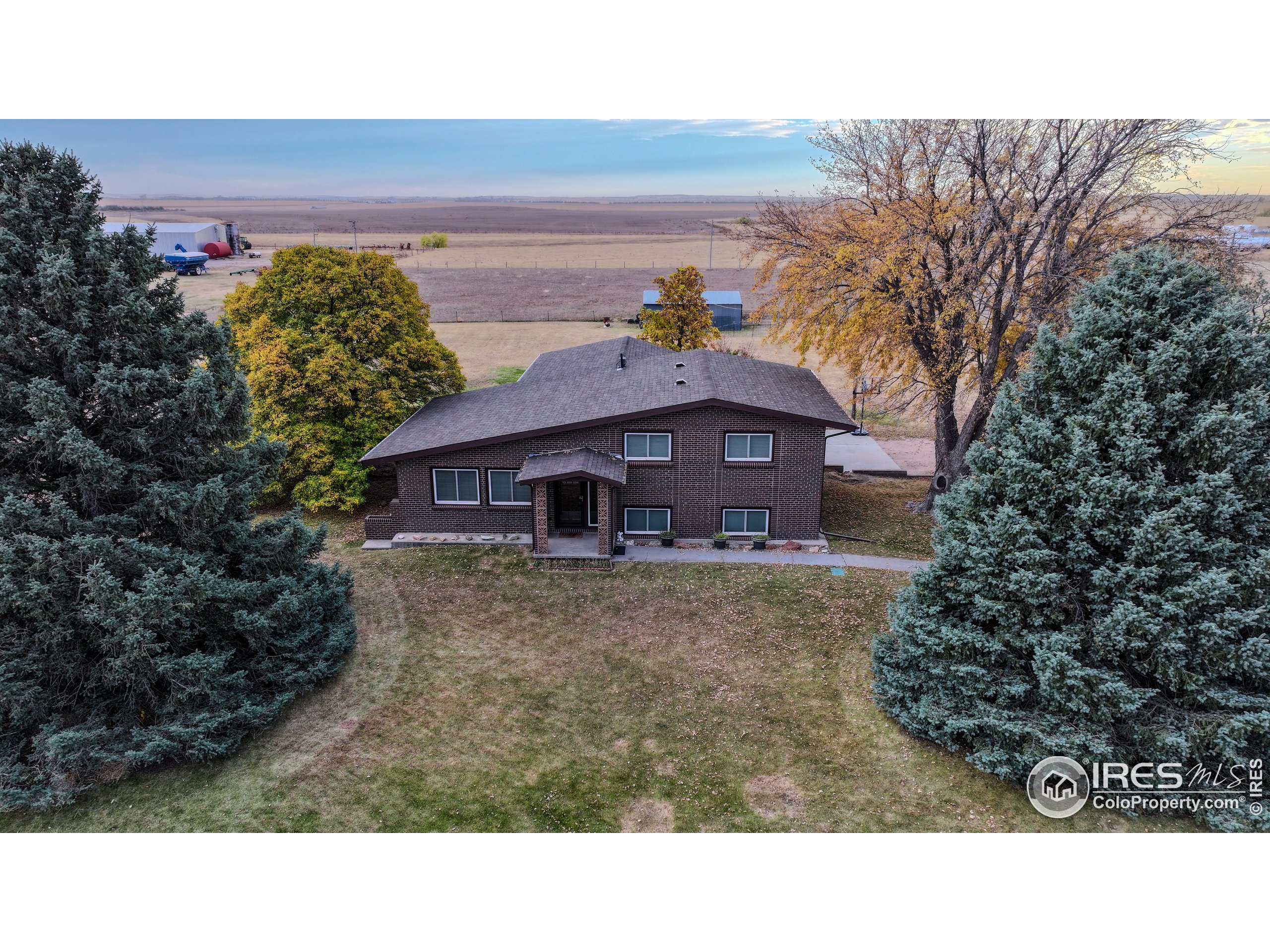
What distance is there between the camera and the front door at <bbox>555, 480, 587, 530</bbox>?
22.4m

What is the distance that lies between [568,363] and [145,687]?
695 inches

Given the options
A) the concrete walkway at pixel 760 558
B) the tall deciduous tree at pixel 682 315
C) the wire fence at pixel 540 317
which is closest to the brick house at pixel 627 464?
the concrete walkway at pixel 760 558

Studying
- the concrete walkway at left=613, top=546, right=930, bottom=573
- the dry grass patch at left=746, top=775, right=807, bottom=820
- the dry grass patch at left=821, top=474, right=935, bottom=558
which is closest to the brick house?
the concrete walkway at left=613, top=546, right=930, bottom=573

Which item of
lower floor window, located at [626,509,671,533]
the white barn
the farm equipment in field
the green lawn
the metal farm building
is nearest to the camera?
the green lawn

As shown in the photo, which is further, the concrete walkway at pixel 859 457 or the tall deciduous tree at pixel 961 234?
the concrete walkway at pixel 859 457

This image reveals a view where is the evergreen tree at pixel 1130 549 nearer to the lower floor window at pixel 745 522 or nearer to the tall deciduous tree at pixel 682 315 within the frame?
the lower floor window at pixel 745 522

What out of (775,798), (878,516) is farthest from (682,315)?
(775,798)

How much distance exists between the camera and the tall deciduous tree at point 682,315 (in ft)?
110

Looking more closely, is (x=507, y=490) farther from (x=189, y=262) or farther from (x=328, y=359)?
(x=189, y=262)

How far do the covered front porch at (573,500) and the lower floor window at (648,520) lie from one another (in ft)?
3.29

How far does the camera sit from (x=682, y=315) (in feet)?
111

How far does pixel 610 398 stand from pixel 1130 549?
46.0 feet

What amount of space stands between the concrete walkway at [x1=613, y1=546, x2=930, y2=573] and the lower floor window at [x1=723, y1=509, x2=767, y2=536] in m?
0.72

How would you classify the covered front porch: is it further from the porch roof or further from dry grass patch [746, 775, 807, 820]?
dry grass patch [746, 775, 807, 820]
